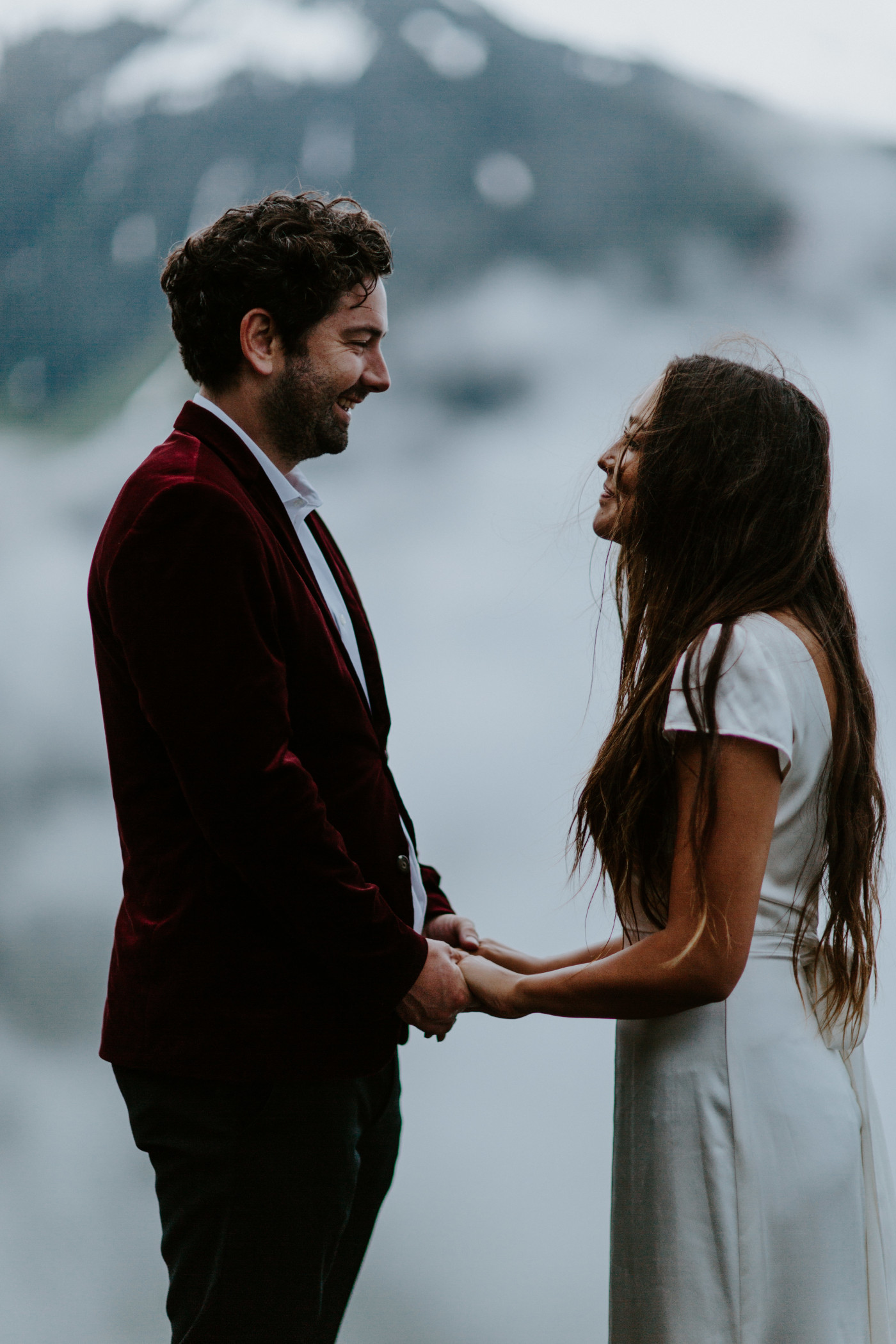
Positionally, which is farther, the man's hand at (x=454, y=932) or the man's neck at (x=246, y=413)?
the man's hand at (x=454, y=932)

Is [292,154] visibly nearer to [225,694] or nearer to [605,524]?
[605,524]

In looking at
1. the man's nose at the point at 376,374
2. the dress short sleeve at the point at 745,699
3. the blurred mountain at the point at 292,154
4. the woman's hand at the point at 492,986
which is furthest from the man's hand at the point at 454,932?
the blurred mountain at the point at 292,154

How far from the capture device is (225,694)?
3.29 ft

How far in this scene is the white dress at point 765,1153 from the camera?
3.16ft

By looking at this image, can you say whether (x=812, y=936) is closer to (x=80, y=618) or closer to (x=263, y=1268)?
(x=263, y=1268)

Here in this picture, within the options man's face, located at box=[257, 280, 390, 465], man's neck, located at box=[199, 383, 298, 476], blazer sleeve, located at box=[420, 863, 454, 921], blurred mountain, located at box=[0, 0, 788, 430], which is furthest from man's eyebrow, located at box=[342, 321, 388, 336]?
blurred mountain, located at box=[0, 0, 788, 430]

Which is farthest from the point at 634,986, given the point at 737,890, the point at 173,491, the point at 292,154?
the point at 292,154

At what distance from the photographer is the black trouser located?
1.08 meters

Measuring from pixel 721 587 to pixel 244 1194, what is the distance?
2.51 ft

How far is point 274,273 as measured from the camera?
46.3 inches

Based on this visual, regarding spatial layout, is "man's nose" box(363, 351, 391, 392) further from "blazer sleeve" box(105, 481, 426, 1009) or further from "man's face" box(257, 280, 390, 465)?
"blazer sleeve" box(105, 481, 426, 1009)

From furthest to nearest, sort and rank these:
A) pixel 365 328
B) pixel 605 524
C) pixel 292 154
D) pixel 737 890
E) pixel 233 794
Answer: pixel 292 154
pixel 365 328
pixel 605 524
pixel 233 794
pixel 737 890

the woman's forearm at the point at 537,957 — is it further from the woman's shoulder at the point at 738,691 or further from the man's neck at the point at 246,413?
the man's neck at the point at 246,413

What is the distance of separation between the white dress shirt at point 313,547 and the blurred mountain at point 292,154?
1.18 m
